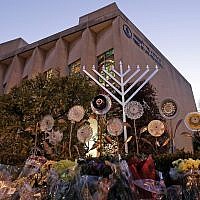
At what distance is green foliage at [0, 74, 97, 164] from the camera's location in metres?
9.54

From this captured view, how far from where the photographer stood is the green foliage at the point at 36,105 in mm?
9539

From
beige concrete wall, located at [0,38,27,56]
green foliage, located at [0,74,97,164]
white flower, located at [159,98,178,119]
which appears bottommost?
white flower, located at [159,98,178,119]

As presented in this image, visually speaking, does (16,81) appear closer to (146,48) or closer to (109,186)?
(146,48)

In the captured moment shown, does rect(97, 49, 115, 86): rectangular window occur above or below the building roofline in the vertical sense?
below

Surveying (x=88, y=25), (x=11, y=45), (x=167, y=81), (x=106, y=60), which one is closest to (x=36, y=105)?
(x=106, y=60)

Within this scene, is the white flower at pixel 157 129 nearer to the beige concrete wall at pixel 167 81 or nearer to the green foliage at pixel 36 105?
the green foliage at pixel 36 105

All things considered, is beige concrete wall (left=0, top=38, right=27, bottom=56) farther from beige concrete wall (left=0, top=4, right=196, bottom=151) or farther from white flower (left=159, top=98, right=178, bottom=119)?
white flower (left=159, top=98, right=178, bottom=119)

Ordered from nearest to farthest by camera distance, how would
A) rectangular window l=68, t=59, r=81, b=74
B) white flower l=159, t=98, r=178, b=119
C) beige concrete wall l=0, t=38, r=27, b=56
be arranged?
white flower l=159, t=98, r=178, b=119
rectangular window l=68, t=59, r=81, b=74
beige concrete wall l=0, t=38, r=27, b=56

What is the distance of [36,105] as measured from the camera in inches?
396

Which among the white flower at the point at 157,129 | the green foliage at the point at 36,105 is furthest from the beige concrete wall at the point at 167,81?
the white flower at the point at 157,129

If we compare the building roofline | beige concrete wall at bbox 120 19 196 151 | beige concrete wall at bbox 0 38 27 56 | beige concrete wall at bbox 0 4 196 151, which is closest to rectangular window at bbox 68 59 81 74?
beige concrete wall at bbox 0 4 196 151

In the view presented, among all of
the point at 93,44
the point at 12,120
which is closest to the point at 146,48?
the point at 93,44

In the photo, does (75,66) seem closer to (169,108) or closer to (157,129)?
(169,108)

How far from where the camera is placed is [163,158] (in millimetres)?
3875
